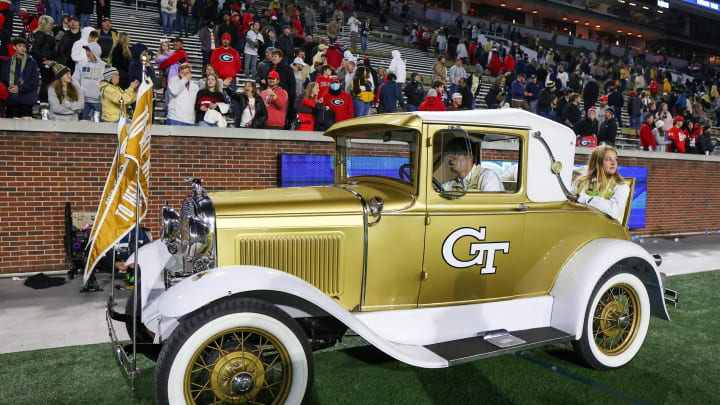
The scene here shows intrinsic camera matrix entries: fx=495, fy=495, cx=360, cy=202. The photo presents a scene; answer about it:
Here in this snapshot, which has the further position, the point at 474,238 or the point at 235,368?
the point at 474,238

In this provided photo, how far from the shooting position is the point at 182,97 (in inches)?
327

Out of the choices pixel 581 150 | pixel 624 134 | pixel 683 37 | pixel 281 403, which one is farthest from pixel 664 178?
pixel 683 37

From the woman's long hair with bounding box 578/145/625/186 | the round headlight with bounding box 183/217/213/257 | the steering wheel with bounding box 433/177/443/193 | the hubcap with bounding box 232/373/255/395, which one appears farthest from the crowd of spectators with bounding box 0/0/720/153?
the woman's long hair with bounding box 578/145/625/186

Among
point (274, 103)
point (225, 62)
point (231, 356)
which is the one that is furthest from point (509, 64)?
point (231, 356)

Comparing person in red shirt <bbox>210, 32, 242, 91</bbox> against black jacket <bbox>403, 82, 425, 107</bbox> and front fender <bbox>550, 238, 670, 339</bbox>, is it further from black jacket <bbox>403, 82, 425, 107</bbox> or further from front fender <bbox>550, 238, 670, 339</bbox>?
front fender <bbox>550, 238, 670, 339</bbox>

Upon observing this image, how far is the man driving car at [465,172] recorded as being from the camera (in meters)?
3.77

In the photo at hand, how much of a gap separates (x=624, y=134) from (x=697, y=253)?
9.52m

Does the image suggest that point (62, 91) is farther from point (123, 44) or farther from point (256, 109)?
point (256, 109)

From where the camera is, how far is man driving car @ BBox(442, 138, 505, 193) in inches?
149

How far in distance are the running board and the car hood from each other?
Answer: 1092 mm

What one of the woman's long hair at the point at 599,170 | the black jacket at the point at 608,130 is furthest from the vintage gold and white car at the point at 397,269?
the black jacket at the point at 608,130

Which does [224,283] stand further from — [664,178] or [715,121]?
[715,121]

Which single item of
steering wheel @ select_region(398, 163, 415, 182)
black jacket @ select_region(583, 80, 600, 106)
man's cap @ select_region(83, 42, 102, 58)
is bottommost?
steering wheel @ select_region(398, 163, 415, 182)

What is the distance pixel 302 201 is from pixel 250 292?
76 centimetres
